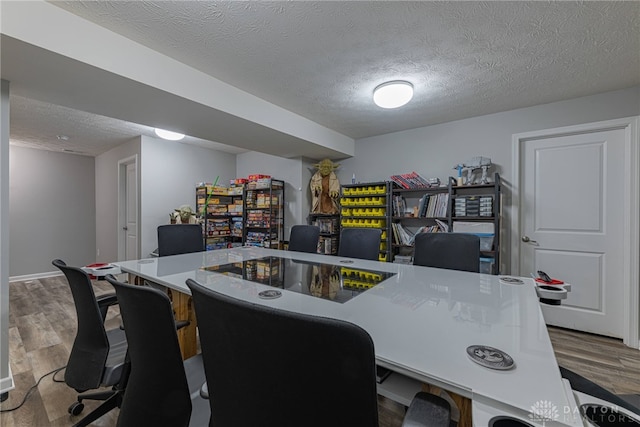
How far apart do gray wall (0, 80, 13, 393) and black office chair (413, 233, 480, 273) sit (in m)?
2.98

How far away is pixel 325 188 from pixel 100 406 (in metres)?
3.43

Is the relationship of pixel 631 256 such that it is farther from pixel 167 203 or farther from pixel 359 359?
pixel 167 203

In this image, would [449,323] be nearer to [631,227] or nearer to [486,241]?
[486,241]

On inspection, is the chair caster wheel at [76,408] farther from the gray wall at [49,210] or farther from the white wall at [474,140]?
the gray wall at [49,210]

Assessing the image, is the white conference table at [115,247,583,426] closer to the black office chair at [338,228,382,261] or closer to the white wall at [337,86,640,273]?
the black office chair at [338,228,382,261]

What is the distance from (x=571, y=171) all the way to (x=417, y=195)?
156 centimetres

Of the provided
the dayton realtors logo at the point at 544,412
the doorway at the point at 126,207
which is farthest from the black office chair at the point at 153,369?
the doorway at the point at 126,207

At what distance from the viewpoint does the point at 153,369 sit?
89 cm

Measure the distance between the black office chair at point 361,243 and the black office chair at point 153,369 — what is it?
1855 millimetres

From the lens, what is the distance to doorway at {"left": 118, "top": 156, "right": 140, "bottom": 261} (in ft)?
15.0

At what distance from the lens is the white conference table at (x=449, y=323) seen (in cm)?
62

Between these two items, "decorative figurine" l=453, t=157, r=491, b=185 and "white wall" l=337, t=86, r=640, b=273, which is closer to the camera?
"white wall" l=337, t=86, r=640, b=273

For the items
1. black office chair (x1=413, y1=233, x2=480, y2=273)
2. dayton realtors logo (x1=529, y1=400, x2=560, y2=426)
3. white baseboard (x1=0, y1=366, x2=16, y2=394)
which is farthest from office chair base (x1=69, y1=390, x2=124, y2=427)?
black office chair (x1=413, y1=233, x2=480, y2=273)

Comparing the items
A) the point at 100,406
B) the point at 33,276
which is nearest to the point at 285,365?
the point at 100,406
